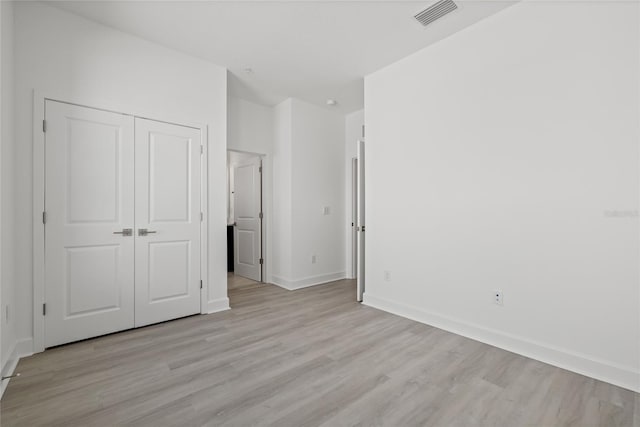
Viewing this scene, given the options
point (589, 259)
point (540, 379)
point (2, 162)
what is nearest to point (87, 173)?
point (2, 162)

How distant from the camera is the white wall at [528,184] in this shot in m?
2.06

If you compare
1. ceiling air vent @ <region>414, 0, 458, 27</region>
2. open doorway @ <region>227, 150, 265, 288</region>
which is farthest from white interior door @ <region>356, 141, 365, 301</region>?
open doorway @ <region>227, 150, 265, 288</region>

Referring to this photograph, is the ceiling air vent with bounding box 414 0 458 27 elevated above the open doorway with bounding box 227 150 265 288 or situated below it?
above

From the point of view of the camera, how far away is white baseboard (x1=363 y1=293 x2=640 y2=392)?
6.63 feet

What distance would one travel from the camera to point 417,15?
8.82 feet

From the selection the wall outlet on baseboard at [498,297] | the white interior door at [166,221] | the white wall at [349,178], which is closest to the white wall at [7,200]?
the white interior door at [166,221]

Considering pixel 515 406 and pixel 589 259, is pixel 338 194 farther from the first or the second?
pixel 515 406

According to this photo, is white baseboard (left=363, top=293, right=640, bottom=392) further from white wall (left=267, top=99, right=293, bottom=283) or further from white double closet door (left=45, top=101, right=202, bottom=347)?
white double closet door (left=45, top=101, right=202, bottom=347)

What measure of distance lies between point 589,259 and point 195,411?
111 inches

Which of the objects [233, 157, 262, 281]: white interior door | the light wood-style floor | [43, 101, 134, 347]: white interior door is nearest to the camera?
the light wood-style floor

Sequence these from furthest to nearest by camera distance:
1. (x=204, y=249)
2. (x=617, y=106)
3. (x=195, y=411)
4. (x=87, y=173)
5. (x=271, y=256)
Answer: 1. (x=271, y=256)
2. (x=204, y=249)
3. (x=87, y=173)
4. (x=617, y=106)
5. (x=195, y=411)

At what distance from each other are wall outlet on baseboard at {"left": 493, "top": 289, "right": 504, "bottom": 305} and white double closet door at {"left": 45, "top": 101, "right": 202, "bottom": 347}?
3036 millimetres

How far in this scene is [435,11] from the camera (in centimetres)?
263

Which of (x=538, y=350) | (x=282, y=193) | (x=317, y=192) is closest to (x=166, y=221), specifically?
(x=282, y=193)
